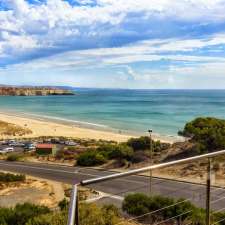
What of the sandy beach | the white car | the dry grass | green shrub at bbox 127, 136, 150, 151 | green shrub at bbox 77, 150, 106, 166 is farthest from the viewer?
the dry grass

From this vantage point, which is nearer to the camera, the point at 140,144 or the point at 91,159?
the point at 91,159

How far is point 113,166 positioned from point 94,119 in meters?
47.5

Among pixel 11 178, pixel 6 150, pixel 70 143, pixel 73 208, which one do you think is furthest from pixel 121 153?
pixel 73 208

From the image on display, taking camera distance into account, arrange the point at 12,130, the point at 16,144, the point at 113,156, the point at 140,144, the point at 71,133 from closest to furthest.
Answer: the point at 113,156
the point at 140,144
the point at 16,144
the point at 71,133
the point at 12,130

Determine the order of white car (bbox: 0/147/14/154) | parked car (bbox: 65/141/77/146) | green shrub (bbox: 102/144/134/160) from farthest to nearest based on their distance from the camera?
parked car (bbox: 65/141/77/146), white car (bbox: 0/147/14/154), green shrub (bbox: 102/144/134/160)

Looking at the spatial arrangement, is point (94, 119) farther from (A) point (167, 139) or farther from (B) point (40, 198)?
(B) point (40, 198)

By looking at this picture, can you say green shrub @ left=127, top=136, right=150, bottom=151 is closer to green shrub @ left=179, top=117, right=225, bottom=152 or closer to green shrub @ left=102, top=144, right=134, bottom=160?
green shrub @ left=102, top=144, right=134, bottom=160

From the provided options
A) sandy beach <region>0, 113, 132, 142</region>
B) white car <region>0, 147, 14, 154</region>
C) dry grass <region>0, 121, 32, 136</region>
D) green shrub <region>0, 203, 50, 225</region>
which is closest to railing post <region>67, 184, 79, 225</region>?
green shrub <region>0, 203, 50, 225</region>

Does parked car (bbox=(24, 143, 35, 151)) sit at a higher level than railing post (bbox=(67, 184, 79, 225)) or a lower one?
lower

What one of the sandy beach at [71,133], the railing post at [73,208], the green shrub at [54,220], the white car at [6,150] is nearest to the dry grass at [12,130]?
the sandy beach at [71,133]

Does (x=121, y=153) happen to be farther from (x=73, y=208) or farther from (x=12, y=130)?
(x=12, y=130)

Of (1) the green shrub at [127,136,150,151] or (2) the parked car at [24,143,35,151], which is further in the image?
(2) the parked car at [24,143,35,151]

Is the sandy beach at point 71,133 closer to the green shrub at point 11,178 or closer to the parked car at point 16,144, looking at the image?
the parked car at point 16,144

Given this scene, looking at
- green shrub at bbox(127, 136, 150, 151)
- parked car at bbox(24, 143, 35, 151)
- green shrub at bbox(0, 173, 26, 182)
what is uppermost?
green shrub at bbox(127, 136, 150, 151)
